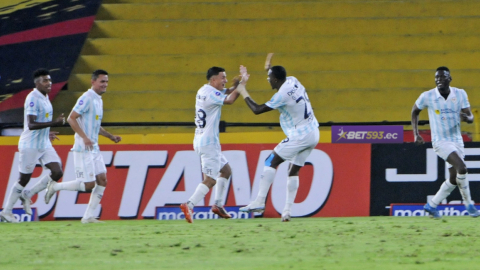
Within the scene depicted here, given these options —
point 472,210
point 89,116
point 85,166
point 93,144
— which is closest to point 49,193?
point 85,166

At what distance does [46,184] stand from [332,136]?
436 centimetres

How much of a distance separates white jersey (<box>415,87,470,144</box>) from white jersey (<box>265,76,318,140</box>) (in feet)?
5.70

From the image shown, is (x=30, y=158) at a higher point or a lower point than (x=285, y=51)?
lower

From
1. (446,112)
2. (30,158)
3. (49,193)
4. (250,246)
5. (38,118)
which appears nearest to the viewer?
(250,246)

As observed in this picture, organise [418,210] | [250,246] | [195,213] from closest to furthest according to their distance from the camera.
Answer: [250,246]
[418,210]
[195,213]

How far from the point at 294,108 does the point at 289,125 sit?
0.91ft

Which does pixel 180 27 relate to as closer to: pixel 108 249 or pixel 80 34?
pixel 80 34

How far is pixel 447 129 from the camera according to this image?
965 cm

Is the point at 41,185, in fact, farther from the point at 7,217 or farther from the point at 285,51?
the point at 285,51

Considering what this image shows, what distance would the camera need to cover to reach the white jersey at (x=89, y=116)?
9172 mm

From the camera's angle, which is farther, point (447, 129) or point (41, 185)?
point (41, 185)

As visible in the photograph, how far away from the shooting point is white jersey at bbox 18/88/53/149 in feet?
32.4

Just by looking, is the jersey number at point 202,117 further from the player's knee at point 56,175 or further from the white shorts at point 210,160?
the player's knee at point 56,175

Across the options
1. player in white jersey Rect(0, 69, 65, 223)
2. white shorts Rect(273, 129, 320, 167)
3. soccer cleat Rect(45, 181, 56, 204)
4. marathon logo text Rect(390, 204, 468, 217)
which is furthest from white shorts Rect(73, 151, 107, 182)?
marathon logo text Rect(390, 204, 468, 217)
